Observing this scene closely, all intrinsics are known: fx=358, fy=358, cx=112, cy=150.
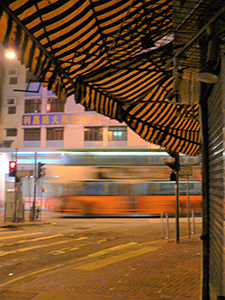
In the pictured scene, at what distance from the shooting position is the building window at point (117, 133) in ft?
118

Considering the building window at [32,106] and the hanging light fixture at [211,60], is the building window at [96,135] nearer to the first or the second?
the building window at [32,106]

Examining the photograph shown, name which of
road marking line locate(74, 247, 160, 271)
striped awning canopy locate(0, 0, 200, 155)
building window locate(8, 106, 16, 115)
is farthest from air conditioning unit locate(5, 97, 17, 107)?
striped awning canopy locate(0, 0, 200, 155)

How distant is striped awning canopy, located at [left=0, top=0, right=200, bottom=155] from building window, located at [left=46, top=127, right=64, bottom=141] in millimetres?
28633

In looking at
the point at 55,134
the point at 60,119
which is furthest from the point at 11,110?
the point at 60,119

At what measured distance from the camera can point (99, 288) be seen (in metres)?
6.73

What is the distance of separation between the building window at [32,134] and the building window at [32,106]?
197 cm

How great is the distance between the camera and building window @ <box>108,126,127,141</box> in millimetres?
36000

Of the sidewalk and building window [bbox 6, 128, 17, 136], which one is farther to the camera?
building window [bbox 6, 128, 17, 136]

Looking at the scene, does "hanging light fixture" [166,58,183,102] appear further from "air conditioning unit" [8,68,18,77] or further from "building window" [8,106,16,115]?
"air conditioning unit" [8,68,18,77]

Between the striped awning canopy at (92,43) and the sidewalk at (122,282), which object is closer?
the striped awning canopy at (92,43)

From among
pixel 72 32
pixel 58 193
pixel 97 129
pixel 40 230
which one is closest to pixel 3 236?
pixel 40 230

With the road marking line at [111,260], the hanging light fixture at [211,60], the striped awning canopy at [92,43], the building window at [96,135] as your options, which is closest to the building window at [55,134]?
the building window at [96,135]

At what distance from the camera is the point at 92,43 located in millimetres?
5773

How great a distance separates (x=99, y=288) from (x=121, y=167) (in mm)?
16621
